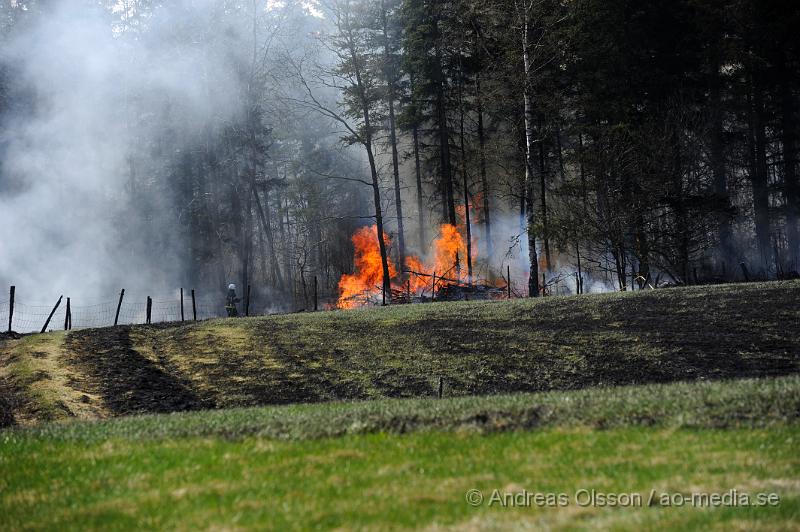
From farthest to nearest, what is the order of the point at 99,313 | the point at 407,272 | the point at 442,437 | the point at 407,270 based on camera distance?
the point at 99,313 < the point at 407,270 < the point at 407,272 < the point at 442,437

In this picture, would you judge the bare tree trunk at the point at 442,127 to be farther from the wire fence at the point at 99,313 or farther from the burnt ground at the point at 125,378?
the burnt ground at the point at 125,378

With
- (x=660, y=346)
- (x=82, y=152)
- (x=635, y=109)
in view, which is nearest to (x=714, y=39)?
(x=635, y=109)

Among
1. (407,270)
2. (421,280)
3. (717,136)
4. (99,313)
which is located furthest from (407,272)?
(99,313)

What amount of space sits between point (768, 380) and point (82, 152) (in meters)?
48.1

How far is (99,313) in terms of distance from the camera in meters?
42.6

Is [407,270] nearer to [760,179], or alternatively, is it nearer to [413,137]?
[413,137]

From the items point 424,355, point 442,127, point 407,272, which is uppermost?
point 442,127

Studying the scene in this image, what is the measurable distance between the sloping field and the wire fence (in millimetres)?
16482

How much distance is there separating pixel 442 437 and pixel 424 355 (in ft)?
27.7

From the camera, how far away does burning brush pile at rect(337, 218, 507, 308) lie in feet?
115

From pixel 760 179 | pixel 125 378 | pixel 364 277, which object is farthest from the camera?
pixel 364 277

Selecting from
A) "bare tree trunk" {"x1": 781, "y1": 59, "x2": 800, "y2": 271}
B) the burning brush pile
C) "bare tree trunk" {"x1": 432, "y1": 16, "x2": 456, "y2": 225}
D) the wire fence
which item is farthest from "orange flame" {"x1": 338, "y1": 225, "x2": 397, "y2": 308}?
"bare tree trunk" {"x1": 781, "y1": 59, "x2": 800, "y2": 271}

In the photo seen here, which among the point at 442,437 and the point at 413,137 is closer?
the point at 442,437

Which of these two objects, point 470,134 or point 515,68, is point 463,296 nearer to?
point 515,68
